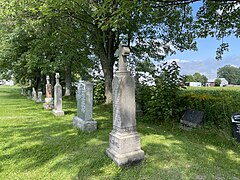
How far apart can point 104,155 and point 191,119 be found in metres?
3.89

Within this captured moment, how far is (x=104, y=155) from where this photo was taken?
458cm

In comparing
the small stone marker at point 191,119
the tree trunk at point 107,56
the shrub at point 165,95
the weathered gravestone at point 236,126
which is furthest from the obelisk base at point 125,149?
the tree trunk at point 107,56

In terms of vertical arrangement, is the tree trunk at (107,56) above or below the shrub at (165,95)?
above

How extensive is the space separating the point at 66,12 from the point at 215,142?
8.33 m

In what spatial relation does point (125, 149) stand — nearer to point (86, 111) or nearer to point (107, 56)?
point (86, 111)

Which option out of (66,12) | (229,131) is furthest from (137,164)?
(66,12)

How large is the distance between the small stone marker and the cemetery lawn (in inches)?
12.2

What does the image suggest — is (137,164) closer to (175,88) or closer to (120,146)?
(120,146)

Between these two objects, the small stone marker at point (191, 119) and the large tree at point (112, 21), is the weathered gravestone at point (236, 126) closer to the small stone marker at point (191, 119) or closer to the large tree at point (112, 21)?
the small stone marker at point (191, 119)

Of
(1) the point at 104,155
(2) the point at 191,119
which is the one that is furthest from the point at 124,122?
(2) the point at 191,119

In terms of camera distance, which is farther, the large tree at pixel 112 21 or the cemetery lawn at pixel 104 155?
the large tree at pixel 112 21

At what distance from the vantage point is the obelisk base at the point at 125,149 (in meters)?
4.07

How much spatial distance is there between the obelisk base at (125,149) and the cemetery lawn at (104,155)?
0.12 meters

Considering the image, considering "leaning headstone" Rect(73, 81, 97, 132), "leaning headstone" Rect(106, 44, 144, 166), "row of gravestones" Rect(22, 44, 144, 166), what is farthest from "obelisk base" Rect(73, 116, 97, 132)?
"leaning headstone" Rect(106, 44, 144, 166)
